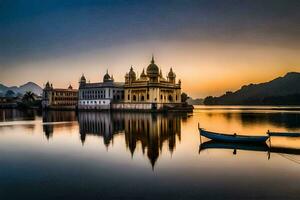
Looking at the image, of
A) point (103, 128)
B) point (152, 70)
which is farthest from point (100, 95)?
point (103, 128)

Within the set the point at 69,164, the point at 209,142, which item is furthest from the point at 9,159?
the point at 209,142

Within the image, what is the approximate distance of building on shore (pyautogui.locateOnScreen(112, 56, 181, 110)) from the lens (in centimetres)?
5150

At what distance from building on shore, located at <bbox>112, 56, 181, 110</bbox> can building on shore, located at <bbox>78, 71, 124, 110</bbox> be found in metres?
2.29

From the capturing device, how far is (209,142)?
60.9 ft

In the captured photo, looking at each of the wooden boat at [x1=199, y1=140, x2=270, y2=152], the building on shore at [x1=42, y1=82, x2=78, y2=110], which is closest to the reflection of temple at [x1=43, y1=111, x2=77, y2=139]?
the wooden boat at [x1=199, y1=140, x2=270, y2=152]

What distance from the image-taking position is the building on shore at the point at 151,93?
51500 mm

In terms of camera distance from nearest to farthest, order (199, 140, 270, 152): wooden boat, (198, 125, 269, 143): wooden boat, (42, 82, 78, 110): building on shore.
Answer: (199, 140, 270, 152): wooden boat < (198, 125, 269, 143): wooden boat < (42, 82, 78, 110): building on shore

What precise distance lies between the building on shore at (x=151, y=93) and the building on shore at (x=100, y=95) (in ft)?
7.53

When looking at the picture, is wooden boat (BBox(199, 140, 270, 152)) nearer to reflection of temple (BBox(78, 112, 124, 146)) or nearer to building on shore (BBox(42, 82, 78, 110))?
reflection of temple (BBox(78, 112, 124, 146))

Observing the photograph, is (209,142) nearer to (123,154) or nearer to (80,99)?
(123,154)

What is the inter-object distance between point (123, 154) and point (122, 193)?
5.81 metres

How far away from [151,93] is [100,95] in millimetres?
13066

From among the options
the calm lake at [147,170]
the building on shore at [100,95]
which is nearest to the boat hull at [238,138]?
the calm lake at [147,170]

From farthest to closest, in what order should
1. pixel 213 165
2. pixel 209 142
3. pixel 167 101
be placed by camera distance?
pixel 167 101 → pixel 209 142 → pixel 213 165
